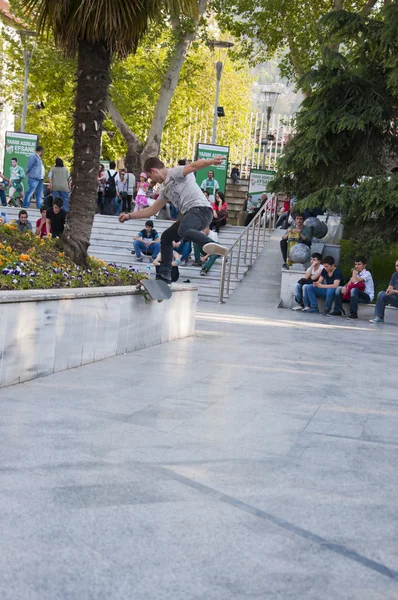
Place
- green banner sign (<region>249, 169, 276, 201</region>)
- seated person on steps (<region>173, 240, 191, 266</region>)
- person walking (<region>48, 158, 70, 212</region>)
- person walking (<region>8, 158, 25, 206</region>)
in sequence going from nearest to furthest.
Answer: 1. seated person on steps (<region>173, 240, 191, 266</region>)
2. person walking (<region>48, 158, 70, 212</region>)
3. person walking (<region>8, 158, 25, 206</region>)
4. green banner sign (<region>249, 169, 276, 201</region>)

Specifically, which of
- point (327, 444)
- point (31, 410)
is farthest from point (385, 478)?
point (31, 410)

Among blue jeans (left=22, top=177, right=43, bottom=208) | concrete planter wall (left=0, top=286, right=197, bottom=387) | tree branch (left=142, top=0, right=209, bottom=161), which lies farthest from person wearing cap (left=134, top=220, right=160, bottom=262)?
tree branch (left=142, top=0, right=209, bottom=161)

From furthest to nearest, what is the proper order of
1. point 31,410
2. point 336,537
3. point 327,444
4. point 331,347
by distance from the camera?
point 331,347 < point 31,410 < point 327,444 < point 336,537

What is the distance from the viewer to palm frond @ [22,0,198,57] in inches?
439

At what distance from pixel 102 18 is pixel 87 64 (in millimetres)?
644

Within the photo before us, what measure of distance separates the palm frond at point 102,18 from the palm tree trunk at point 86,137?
0.21 meters

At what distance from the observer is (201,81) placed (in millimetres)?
61562

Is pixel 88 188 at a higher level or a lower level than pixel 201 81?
lower

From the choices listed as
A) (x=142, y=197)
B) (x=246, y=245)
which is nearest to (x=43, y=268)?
(x=246, y=245)

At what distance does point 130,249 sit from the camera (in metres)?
23.4

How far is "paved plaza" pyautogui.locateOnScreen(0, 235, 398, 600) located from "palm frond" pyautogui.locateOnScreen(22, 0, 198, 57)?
4.73 meters

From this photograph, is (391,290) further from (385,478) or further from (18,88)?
(18,88)

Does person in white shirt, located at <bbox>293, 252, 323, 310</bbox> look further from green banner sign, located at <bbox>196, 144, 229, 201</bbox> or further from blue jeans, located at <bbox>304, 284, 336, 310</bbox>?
green banner sign, located at <bbox>196, 144, 229, 201</bbox>

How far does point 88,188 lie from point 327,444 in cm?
687
